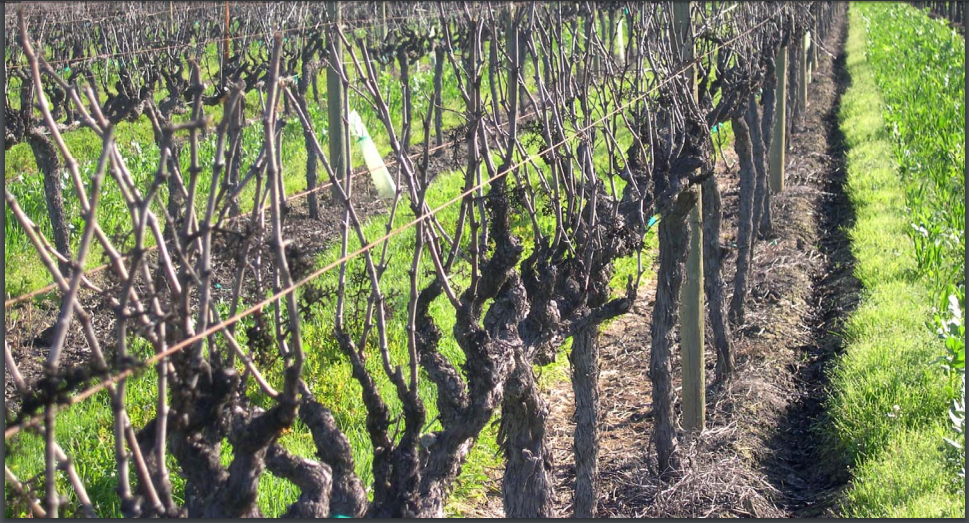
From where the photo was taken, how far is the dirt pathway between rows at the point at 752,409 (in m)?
3.90

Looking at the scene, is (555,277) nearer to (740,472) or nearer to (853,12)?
(740,472)

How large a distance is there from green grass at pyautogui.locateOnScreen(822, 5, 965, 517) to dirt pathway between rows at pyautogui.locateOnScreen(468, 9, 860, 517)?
167 mm

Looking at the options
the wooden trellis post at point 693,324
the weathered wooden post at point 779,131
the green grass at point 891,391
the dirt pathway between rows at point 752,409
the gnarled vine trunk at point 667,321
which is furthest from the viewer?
the weathered wooden post at point 779,131

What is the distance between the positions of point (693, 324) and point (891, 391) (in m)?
0.98

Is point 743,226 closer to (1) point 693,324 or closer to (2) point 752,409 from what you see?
(2) point 752,409

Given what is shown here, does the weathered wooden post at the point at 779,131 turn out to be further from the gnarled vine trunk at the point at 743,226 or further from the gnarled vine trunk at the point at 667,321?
the gnarled vine trunk at the point at 667,321

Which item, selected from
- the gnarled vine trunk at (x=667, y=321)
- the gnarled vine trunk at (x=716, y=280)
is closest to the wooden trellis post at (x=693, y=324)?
the gnarled vine trunk at (x=667, y=321)

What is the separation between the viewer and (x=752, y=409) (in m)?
4.63

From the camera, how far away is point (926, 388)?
4.36 metres

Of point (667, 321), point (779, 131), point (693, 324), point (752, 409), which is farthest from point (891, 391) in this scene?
point (779, 131)

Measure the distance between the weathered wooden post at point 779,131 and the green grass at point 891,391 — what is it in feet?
3.94

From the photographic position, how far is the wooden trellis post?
4.36 meters

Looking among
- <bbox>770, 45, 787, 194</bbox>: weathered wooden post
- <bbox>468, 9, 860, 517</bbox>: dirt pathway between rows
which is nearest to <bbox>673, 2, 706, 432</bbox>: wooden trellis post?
<bbox>468, 9, 860, 517</bbox>: dirt pathway between rows

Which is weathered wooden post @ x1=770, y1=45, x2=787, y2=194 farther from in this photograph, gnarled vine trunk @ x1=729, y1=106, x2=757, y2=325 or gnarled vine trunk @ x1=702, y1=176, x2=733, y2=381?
gnarled vine trunk @ x1=702, y1=176, x2=733, y2=381
